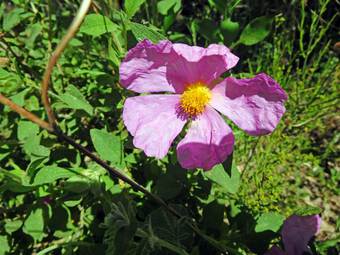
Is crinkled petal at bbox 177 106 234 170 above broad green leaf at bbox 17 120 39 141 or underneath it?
above

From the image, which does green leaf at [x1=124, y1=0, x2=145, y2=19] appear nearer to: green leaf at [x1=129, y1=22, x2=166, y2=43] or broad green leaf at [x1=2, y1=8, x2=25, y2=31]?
green leaf at [x1=129, y1=22, x2=166, y2=43]

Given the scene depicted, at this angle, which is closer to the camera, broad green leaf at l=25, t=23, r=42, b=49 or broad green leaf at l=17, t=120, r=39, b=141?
broad green leaf at l=17, t=120, r=39, b=141

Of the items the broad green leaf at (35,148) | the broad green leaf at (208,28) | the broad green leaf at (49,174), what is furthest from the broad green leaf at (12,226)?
the broad green leaf at (208,28)

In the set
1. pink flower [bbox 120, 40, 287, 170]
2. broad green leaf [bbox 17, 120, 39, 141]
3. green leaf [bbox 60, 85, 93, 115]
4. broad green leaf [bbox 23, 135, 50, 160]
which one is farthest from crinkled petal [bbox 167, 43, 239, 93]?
broad green leaf [bbox 17, 120, 39, 141]

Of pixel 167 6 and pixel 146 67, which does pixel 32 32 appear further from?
pixel 146 67

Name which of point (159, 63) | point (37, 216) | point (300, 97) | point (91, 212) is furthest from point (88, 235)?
point (300, 97)

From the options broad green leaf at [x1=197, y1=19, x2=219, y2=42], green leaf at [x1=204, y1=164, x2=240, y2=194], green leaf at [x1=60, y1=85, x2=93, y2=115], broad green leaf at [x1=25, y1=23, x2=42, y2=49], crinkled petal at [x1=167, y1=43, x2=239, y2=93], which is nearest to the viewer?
crinkled petal at [x1=167, y1=43, x2=239, y2=93]

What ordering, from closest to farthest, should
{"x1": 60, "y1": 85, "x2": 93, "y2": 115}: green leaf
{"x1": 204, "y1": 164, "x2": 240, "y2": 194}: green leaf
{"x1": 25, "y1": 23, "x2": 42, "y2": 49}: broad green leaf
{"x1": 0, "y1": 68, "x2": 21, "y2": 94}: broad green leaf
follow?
{"x1": 204, "y1": 164, "x2": 240, "y2": 194}: green leaf → {"x1": 60, "y1": 85, "x2": 93, "y2": 115}: green leaf → {"x1": 0, "y1": 68, "x2": 21, "y2": 94}: broad green leaf → {"x1": 25, "y1": 23, "x2": 42, "y2": 49}: broad green leaf

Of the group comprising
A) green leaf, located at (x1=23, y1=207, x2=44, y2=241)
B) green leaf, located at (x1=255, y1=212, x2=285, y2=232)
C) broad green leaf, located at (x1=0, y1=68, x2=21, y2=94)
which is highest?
broad green leaf, located at (x1=0, y1=68, x2=21, y2=94)
